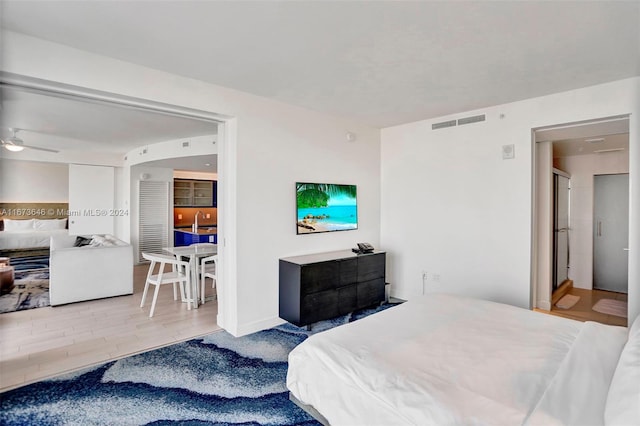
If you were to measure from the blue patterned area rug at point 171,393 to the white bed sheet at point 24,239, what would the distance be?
7378mm

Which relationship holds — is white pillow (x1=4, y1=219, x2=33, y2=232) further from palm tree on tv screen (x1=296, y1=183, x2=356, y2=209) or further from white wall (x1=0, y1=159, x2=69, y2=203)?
palm tree on tv screen (x1=296, y1=183, x2=356, y2=209)

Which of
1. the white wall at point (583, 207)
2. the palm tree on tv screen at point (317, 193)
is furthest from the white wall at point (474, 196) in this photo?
the white wall at point (583, 207)

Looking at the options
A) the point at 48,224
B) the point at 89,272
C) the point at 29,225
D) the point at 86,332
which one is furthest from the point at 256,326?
the point at 29,225

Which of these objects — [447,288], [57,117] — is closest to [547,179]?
[447,288]

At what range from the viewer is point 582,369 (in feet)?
5.40

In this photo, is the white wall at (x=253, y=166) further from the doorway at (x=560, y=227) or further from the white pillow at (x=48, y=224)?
the white pillow at (x=48, y=224)

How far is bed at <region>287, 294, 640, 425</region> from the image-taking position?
1.35 meters

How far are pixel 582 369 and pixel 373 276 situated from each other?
2.85m

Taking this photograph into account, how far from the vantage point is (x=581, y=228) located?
568 centimetres

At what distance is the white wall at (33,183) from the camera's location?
820cm

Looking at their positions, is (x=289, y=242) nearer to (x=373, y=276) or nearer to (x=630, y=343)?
(x=373, y=276)

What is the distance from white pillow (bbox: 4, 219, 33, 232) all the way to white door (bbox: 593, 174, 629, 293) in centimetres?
1244

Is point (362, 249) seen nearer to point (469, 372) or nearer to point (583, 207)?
point (469, 372)

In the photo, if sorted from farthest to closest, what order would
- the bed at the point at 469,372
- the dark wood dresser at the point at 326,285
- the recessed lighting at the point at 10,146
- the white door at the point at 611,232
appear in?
1. the white door at the point at 611,232
2. the recessed lighting at the point at 10,146
3. the dark wood dresser at the point at 326,285
4. the bed at the point at 469,372
